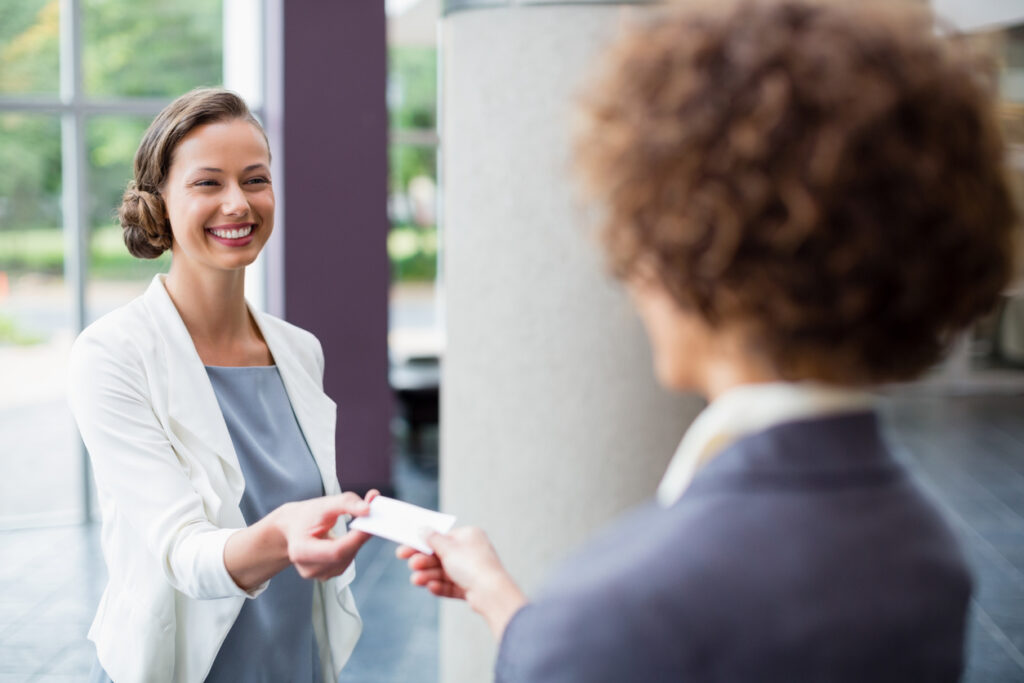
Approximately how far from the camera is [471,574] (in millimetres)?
1212

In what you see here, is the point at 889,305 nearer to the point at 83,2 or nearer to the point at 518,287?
the point at 518,287

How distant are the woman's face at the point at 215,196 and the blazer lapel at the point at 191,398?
0.40 ft

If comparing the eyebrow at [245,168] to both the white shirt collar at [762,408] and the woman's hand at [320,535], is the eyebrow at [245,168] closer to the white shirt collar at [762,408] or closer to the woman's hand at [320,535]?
the woman's hand at [320,535]

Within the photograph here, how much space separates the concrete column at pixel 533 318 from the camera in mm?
2674

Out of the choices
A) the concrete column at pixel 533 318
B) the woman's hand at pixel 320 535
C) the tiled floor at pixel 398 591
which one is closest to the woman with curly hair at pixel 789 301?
the woman's hand at pixel 320 535

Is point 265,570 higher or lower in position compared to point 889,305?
lower

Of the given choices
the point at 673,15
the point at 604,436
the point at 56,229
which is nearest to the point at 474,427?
the point at 604,436

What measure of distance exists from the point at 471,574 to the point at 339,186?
18.5ft

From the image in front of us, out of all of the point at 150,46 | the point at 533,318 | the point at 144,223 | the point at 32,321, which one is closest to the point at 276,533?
the point at 144,223

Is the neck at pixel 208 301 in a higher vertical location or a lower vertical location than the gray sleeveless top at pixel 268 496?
higher

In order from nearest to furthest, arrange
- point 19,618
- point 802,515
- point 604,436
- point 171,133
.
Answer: point 802,515 → point 171,133 → point 604,436 → point 19,618

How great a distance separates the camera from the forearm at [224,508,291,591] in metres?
1.54

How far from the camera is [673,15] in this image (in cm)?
87

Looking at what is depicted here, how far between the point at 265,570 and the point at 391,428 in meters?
5.42
